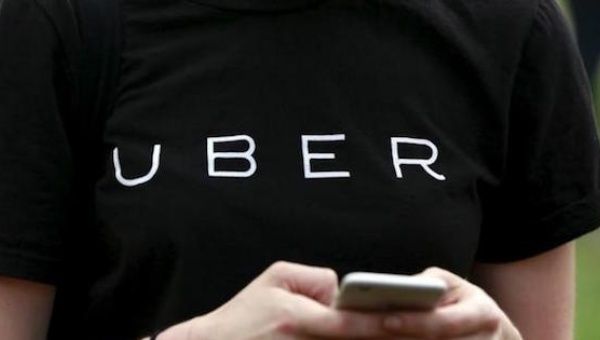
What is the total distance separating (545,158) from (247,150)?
433 millimetres

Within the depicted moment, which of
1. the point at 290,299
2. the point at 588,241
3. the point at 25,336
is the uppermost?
the point at 290,299

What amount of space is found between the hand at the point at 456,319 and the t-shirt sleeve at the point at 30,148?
0.49 meters

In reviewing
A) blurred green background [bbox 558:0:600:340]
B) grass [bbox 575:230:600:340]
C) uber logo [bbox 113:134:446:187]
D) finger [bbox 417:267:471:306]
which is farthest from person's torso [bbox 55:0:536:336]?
grass [bbox 575:230:600:340]

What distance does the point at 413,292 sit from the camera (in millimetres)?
2141

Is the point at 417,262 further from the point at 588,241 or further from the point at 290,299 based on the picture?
the point at 588,241

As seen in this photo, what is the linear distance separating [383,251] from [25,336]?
47cm

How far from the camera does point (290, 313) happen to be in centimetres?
222

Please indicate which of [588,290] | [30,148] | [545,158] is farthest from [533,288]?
[588,290]

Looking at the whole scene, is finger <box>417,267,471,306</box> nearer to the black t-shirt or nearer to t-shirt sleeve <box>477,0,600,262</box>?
the black t-shirt

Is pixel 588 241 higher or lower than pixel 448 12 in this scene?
lower

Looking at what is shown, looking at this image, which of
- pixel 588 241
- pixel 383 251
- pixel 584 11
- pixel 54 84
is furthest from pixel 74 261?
pixel 584 11

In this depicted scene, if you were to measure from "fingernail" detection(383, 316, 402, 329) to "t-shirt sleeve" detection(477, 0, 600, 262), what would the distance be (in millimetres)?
497

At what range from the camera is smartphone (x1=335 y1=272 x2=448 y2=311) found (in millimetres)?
2098

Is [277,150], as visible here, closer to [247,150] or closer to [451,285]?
[247,150]
